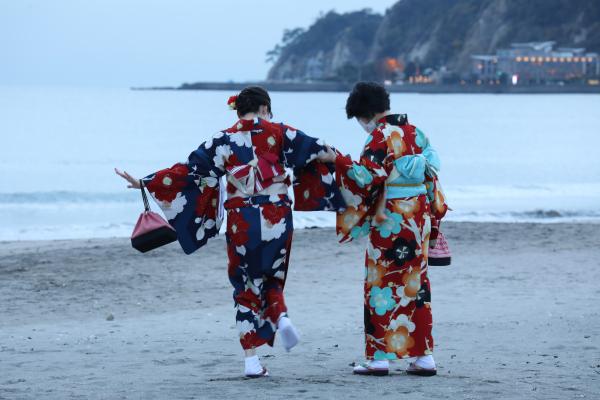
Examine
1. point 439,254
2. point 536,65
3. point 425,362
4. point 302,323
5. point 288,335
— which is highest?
point 439,254

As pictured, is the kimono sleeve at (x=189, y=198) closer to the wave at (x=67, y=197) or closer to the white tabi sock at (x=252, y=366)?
the white tabi sock at (x=252, y=366)

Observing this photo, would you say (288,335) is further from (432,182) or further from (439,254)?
(432,182)

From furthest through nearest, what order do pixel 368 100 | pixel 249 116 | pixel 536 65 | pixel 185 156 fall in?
1. pixel 536 65
2. pixel 185 156
3. pixel 368 100
4. pixel 249 116

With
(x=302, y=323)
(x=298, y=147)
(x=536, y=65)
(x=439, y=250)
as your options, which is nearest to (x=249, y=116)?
(x=298, y=147)

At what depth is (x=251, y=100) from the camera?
4996mm

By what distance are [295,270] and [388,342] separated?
17.7 feet

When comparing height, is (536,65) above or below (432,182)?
below

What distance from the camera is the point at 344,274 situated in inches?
404

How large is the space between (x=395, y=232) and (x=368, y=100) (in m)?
0.63

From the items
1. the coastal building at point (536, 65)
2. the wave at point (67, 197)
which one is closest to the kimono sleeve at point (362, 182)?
the wave at point (67, 197)

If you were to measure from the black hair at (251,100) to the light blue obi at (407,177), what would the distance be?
2.16 ft

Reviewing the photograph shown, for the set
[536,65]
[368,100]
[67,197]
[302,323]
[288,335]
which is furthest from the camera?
[536,65]

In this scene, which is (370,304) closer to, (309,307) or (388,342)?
(388,342)

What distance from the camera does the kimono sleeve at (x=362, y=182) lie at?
502 cm
